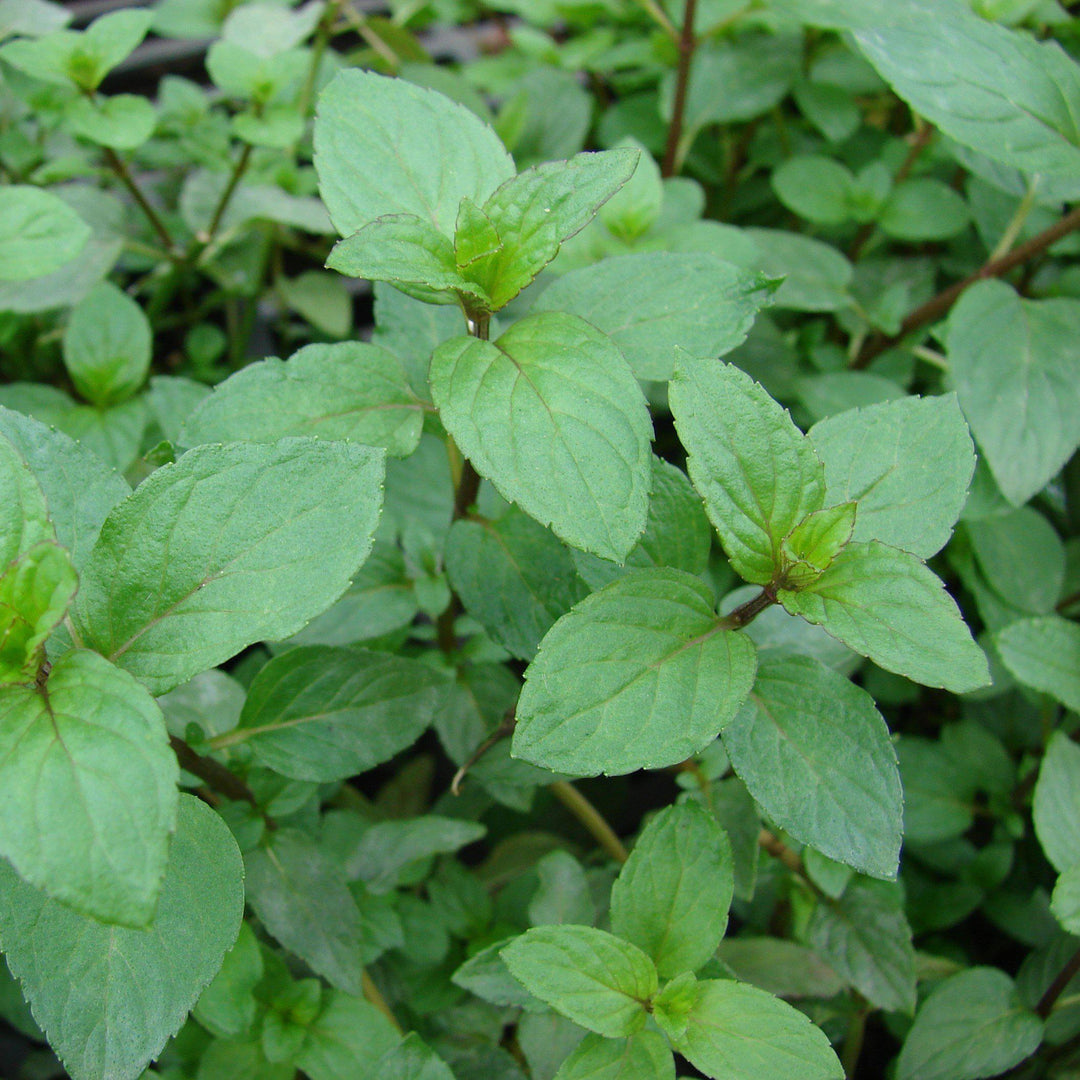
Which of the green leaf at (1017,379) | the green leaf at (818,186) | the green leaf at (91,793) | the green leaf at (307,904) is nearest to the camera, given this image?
the green leaf at (91,793)

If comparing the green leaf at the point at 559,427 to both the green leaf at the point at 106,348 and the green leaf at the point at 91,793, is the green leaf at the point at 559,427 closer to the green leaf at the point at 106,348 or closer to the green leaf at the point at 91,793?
the green leaf at the point at 91,793

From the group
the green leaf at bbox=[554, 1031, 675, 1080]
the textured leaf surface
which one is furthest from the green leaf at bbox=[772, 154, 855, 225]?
the green leaf at bbox=[554, 1031, 675, 1080]

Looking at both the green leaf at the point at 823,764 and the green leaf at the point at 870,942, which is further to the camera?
the green leaf at the point at 870,942

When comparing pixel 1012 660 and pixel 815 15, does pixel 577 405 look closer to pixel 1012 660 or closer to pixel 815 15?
pixel 1012 660

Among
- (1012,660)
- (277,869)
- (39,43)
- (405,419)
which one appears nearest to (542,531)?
(405,419)

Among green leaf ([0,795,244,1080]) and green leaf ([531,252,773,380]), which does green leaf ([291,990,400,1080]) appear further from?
green leaf ([531,252,773,380])

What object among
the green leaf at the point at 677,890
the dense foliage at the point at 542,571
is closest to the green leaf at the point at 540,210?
the dense foliage at the point at 542,571
